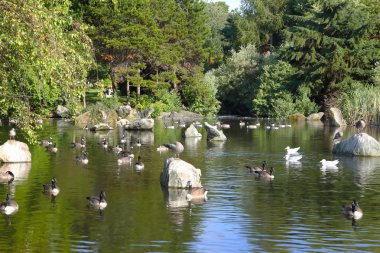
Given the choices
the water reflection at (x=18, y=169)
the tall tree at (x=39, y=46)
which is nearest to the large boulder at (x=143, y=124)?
the water reflection at (x=18, y=169)

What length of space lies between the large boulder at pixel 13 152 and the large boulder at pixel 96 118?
2786cm

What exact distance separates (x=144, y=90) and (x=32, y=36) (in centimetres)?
7263

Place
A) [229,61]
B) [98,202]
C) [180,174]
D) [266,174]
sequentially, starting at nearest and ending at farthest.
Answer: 1. [98,202]
2. [180,174]
3. [266,174]
4. [229,61]

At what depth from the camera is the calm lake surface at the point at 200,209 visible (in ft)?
60.2

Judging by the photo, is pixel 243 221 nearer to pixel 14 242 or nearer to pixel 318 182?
pixel 14 242

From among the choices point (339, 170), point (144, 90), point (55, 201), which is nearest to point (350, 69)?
point (144, 90)

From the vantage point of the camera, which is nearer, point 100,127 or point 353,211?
point 353,211

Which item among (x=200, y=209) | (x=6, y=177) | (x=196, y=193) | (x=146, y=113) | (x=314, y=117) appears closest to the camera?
(x=200, y=209)

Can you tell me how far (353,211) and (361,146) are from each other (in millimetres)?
18639

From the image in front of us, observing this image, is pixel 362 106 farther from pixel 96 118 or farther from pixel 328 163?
pixel 328 163

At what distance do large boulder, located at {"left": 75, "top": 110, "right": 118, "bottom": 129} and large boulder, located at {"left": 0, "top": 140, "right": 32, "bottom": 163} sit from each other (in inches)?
1097

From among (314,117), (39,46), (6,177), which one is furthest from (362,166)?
(314,117)

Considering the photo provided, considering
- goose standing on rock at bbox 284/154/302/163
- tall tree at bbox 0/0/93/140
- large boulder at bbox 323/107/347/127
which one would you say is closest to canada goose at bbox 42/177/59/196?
tall tree at bbox 0/0/93/140

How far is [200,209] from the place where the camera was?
23172 millimetres
